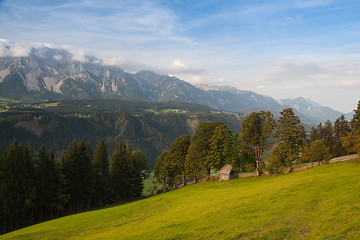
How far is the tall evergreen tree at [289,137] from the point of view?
51156mm

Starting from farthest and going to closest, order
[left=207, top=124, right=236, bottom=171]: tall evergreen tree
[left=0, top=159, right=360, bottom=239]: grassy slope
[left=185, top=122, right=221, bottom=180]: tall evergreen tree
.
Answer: [left=185, top=122, right=221, bottom=180]: tall evergreen tree, [left=207, top=124, right=236, bottom=171]: tall evergreen tree, [left=0, top=159, right=360, bottom=239]: grassy slope

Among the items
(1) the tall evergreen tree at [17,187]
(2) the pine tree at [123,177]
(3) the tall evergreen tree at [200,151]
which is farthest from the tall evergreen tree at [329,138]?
(1) the tall evergreen tree at [17,187]

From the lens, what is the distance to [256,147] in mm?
56406

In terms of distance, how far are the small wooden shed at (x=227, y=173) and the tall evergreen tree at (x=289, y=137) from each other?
13757 mm

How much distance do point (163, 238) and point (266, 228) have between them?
964 centimetres

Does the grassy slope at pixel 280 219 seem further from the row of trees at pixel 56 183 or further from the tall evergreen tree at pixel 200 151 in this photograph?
the tall evergreen tree at pixel 200 151

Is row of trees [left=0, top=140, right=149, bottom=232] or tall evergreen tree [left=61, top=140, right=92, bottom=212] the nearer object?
row of trees [left=0, top=140, right=149, bottom=232]

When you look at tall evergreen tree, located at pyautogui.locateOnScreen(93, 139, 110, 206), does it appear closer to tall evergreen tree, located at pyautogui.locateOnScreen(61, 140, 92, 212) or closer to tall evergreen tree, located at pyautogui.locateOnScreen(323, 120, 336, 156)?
tall evergreen tree, located at pyautogui.locateOnScreen(61, 140, 92, 212)

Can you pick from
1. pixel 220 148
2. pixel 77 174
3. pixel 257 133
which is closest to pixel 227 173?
pixel 220 148

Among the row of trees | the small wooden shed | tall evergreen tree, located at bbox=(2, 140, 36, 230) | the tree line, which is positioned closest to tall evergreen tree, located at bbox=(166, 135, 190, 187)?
the tree line

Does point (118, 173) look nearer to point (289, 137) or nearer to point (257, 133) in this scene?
point (257, 133)

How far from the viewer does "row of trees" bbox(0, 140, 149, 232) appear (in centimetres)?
5212

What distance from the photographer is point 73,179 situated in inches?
2512

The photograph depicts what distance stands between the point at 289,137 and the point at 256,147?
8.16 metres
